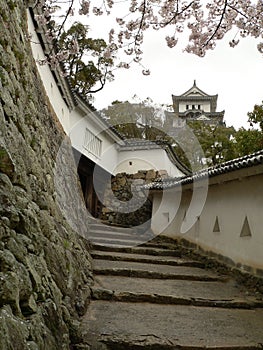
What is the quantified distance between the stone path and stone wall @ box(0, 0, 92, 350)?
45 cm

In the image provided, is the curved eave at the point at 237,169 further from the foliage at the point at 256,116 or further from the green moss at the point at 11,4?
the foliage at the point at 256,116


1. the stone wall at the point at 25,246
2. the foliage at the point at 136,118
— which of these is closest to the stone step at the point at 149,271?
the stone wall at the point at 25,246

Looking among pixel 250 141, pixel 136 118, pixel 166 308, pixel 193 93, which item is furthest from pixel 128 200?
pixel 193 93

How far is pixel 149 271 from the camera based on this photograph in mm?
6371

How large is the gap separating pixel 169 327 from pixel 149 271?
242 centimetres

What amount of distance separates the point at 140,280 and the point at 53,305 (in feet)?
11.5

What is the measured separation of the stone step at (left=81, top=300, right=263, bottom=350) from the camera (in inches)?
136

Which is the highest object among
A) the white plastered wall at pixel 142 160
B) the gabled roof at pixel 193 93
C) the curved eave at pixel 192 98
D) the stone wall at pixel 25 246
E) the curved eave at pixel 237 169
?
the gabled roof at pixel 193 93

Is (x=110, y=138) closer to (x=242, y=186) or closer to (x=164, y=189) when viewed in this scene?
(x=164, y=189)

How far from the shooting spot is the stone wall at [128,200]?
12656 millimetres

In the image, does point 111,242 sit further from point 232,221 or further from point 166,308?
point 166,308

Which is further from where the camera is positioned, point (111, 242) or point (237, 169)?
point (111, 242)

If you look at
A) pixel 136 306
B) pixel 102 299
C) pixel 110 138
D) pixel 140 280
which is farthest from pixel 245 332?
pixel 110 138

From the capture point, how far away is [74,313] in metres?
3.45
